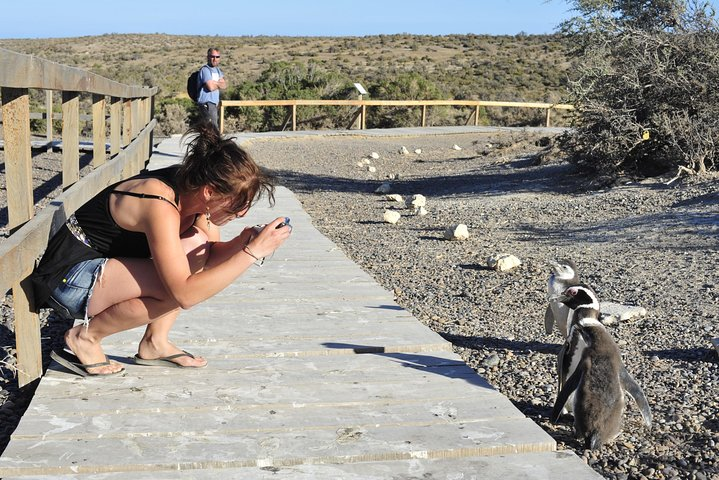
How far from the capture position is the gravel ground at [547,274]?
11.5 feet

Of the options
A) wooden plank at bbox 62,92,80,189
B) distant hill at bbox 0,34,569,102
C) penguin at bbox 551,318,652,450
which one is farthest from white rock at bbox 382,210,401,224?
distant hill at bbox 0,34,569,102

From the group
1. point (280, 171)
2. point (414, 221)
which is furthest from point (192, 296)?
point (280, 171)

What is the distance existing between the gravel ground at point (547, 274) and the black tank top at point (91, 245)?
0.44m

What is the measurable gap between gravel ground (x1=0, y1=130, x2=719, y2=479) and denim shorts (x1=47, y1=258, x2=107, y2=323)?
373 millimetres

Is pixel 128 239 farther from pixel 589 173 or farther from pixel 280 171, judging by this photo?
pixel 280 171

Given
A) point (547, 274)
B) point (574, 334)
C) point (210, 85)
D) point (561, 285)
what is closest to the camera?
point (574, 334)

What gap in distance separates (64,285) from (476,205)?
806 cm

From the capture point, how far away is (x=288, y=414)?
3109mm

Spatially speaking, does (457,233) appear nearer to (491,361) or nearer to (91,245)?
(491,361)

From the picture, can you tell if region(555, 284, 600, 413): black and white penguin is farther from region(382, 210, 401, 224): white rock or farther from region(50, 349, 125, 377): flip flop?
region(382, 210, 401, 224): white rock

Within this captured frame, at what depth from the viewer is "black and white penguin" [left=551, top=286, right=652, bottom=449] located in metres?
3.20

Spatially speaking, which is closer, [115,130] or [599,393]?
[599,393]

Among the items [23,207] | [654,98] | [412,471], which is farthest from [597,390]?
[654,98]

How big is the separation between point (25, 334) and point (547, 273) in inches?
160
